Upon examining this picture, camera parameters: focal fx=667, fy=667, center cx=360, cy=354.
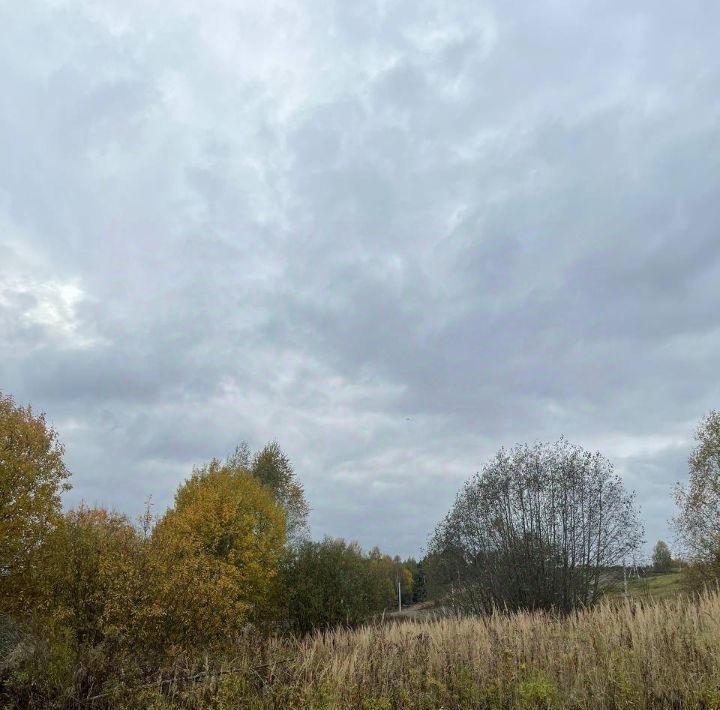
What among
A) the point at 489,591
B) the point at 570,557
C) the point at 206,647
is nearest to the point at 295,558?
the point at 489,591

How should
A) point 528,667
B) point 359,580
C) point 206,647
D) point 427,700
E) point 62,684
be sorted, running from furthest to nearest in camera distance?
point 359,580 < point 206,647 < point 62,684 < point 528,667 < point 427,700

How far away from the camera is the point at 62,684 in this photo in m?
8.88

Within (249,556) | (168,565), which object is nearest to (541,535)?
(168,565)

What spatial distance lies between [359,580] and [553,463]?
17.4 meters

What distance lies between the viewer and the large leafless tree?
702 inches

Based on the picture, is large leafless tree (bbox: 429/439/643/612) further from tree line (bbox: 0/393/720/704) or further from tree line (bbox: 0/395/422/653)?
tree line (bbox: 0/395/422/653)

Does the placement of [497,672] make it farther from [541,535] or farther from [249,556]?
[249,556]

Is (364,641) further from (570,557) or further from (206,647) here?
(570,557)

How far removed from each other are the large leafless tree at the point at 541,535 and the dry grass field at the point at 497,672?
8.50 m

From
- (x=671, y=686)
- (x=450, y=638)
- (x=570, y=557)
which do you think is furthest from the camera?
(x=570, y=557)

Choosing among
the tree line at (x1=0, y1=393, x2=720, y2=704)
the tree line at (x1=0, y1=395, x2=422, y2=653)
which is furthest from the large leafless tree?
the tree line at (x1=0, y1=395, x2=422, y2=653)

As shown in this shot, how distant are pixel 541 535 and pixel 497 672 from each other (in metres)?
11.4

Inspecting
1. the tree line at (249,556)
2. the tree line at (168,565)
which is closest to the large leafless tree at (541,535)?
the tree line at (249,556)

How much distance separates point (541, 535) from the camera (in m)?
18.5
